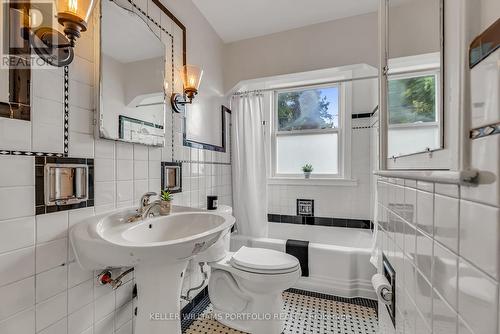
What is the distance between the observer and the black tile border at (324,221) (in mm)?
2570

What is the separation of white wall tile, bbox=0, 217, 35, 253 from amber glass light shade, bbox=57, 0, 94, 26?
2.43 ft

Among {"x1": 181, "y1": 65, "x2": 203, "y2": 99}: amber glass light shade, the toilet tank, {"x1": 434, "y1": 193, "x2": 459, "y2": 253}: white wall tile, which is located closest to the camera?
{"x1": 434, "y1": 193, "x2": 459, "y2": 253}: white wall tile

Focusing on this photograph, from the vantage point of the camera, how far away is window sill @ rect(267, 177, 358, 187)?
8.67 feet

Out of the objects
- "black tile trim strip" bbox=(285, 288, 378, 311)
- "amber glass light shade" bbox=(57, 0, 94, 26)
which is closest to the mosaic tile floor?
"black tile trim strip" bbox=(285, 288, 378, 311)

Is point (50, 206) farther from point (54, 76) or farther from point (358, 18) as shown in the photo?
point (358, 18)

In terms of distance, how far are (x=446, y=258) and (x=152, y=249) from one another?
818 millimetres

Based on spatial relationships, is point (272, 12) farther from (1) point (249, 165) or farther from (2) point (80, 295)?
(2) point (80, 295)

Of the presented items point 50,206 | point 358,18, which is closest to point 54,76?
point 50,206

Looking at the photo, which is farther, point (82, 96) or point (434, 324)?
point (82, 96)

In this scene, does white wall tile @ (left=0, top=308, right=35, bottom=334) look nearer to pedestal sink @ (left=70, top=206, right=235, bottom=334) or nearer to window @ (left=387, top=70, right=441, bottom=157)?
pedestal sink @ (left=70, top=206, right=235, bottom=334)

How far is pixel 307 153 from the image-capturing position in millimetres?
2914

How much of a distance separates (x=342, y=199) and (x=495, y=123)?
2.46m

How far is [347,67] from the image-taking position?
6.77ft

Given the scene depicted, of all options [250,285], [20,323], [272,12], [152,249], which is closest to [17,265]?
[20,323]
